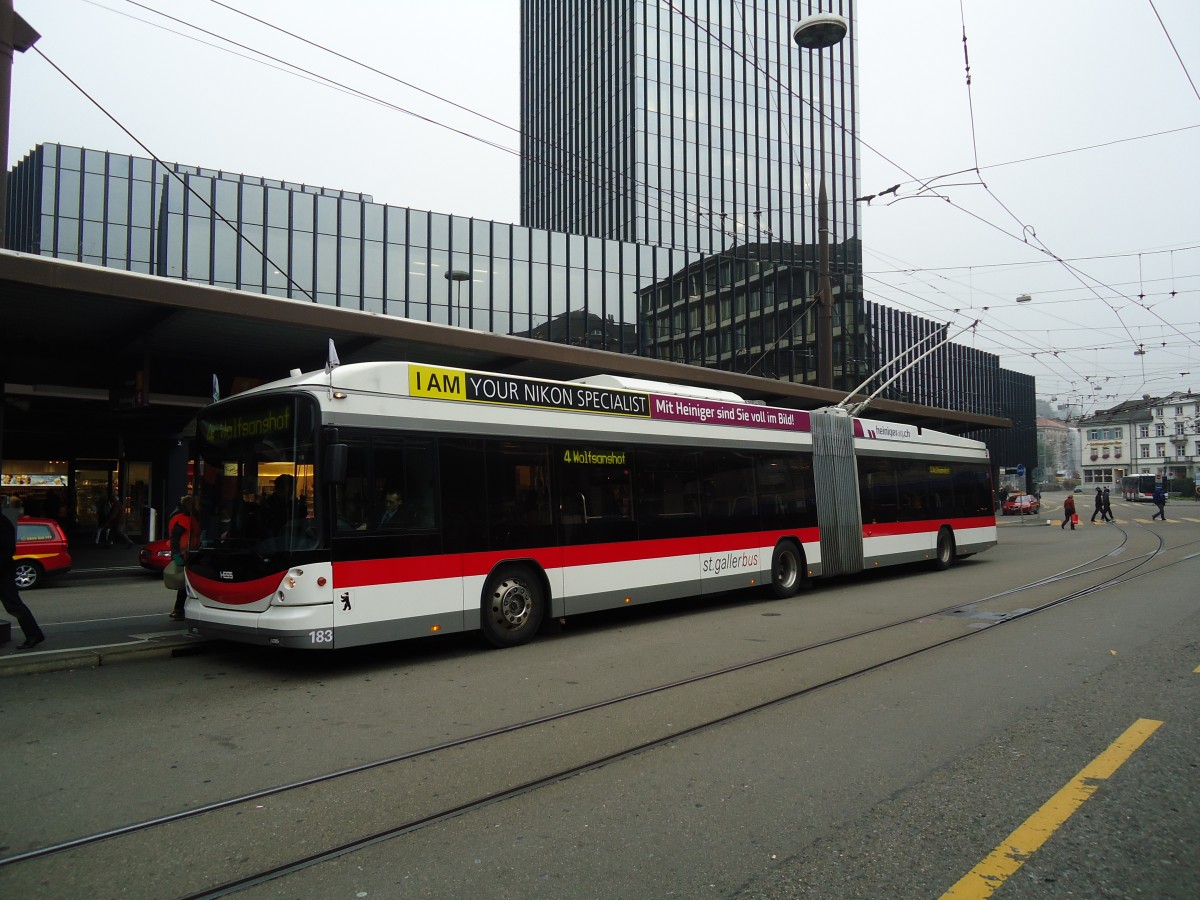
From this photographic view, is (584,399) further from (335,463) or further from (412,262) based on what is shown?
(412,262)

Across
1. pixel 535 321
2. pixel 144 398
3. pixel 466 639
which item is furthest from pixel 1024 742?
pixel 535 321

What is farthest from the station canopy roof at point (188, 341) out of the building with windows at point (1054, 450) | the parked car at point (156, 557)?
the building with windows at point (1054, 450)

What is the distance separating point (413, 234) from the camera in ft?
140


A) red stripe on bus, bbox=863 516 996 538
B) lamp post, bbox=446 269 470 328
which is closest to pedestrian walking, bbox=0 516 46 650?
red stripe on bus, bbox=863 516 996 538

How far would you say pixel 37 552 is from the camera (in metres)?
15.8

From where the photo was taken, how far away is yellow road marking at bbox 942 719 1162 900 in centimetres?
351

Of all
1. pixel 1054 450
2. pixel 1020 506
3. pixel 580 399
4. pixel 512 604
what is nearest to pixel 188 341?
pixel 580 399

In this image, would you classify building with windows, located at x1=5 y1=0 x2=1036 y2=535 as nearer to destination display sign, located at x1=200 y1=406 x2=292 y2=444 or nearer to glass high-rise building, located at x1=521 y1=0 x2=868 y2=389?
glass high-rise building, located at x1=521 y1=0 x2=868 y2=389

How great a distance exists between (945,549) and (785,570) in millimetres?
6601

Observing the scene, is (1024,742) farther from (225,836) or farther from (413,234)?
(413,234)

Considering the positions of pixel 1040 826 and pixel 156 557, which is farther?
pixel 156 557

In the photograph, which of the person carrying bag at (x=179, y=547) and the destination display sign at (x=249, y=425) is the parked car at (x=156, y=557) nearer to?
the person carrying bag at (x=179, y=547)

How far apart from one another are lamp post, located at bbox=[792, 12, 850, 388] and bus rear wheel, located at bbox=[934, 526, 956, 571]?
17.5 feet

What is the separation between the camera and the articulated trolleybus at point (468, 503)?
770cm
